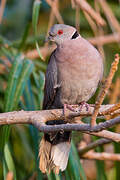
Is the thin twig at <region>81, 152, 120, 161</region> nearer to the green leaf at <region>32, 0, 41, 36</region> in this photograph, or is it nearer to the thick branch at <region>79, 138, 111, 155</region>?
the thick branch at <region>79, 138, 111, 155</region>

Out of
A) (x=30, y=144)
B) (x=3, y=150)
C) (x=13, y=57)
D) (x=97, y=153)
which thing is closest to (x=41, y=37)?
(x=13, y=57)

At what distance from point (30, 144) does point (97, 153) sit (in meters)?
0.92

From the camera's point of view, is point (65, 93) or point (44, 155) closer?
point (44, 155)

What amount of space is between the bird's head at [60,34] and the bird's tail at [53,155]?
69 cm

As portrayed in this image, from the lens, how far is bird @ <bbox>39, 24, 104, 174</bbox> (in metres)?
2.59

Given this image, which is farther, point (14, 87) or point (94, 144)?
point (94, 144)

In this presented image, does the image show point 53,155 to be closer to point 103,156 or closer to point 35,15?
point 103,156

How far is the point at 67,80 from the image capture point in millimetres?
2627

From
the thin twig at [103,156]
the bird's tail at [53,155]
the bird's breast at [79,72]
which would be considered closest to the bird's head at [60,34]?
the bird's breast at [79,72]

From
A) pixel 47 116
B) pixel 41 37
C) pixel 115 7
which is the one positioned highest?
pixel 115 7

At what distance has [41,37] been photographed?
3578 millimetres

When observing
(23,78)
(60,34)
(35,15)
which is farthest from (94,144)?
(35,15)

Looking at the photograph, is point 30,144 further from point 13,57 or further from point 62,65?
point 62,65

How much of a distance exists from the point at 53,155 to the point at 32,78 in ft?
2.77
